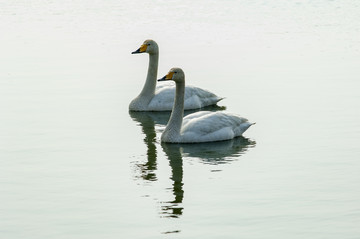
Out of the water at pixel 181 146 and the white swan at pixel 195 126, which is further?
the white swan at pixel 195 126

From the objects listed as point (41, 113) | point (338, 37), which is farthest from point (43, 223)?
point (338, 37)

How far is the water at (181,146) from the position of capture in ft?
39.6

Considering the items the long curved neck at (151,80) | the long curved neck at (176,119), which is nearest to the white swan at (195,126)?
the long curved neck at (176,119)

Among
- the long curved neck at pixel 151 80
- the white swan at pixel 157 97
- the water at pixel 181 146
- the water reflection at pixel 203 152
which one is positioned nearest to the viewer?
the water at pixel 181 146

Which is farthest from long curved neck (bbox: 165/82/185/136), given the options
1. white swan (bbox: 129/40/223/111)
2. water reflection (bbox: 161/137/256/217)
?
white swan (bbox: 129/40/223/111)

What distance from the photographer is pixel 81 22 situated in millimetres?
33125

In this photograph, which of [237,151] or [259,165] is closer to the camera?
[259,165]

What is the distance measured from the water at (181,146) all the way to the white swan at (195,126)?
0.19m

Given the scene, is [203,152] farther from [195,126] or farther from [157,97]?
[157,97]

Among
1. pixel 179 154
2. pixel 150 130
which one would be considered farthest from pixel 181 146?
pixel 150 130

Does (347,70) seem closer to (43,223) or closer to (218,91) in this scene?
(218,91)

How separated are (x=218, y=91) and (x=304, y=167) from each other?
693cm

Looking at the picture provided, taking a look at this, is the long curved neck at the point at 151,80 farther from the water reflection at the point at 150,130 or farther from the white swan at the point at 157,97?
the water reflection at the point at 150,130

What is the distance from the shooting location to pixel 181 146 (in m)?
16.4
